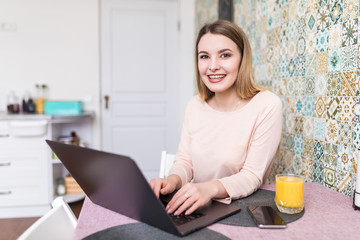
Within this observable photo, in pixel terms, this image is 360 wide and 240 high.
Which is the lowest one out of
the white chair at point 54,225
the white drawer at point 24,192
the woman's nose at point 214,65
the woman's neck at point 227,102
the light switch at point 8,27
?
the white drawer at point 24,192

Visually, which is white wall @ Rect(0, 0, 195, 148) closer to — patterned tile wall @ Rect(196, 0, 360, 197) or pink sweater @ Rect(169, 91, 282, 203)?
patterned tile wall @ Rect(196, 0, 360, 197)

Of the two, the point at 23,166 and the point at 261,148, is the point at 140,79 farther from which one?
the point at 261,148

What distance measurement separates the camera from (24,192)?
2.79m

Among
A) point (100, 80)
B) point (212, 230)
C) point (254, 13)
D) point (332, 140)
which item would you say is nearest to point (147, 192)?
point (212, 230)

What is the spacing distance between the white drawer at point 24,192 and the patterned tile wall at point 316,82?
6.79ft

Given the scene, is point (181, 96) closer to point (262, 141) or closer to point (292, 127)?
point (292, 127)

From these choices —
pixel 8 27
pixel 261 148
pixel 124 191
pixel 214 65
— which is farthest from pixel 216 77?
pixel 8 27

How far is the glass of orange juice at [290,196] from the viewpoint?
2.82 ft

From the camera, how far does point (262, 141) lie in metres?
1.11

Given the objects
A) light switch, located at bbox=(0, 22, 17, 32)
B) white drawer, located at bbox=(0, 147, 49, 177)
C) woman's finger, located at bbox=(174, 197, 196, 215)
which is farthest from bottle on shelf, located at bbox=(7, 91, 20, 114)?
woman's finger, located at bbox=(174, 197, 196, 215)

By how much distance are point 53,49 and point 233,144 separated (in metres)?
2.82

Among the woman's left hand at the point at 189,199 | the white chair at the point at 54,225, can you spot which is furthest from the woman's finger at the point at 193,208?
the white chair at the point at 54,225

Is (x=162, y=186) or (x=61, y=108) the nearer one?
(x=162, y=186)

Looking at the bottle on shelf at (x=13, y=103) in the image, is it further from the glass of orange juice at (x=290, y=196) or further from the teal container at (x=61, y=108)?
the glass of orange juice at (x=290, y=196)
